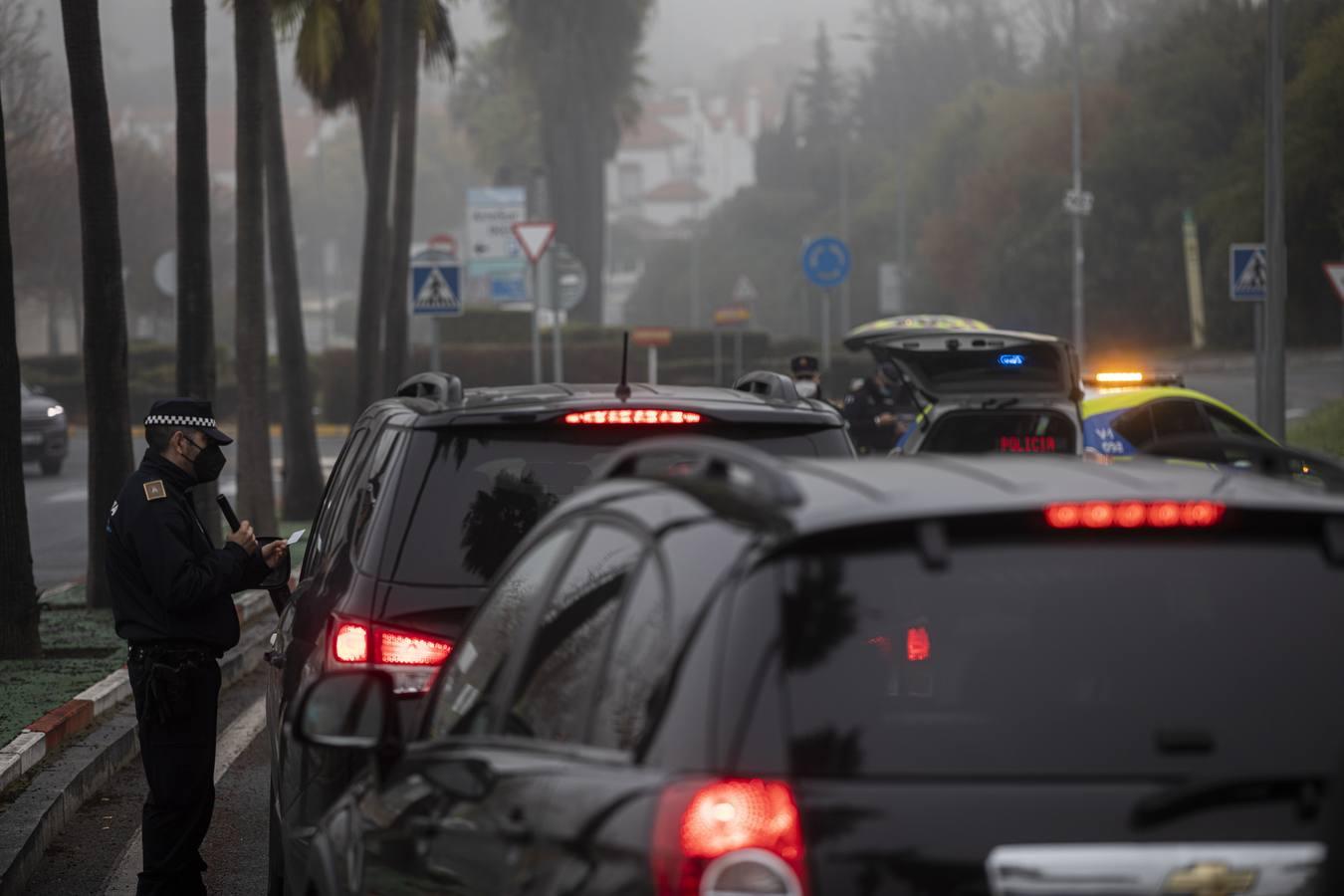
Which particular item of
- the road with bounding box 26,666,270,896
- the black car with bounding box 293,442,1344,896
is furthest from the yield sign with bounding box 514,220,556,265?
the black car with bounding box 293,442,1344,896

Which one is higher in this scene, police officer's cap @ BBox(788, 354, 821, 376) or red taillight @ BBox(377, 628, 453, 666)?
police officer's cap @ BBox(788, 354, 821, 376)

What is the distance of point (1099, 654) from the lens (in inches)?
127

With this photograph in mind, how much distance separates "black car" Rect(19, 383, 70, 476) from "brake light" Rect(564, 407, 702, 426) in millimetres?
31376

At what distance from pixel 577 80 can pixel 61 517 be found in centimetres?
4558

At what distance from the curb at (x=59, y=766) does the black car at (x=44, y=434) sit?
2486 cm

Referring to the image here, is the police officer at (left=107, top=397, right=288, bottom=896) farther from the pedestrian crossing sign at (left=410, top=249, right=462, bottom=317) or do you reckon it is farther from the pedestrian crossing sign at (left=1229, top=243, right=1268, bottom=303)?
the pedestrian crossing sign at (left=1229, top=243, right=1268, bottom=303)

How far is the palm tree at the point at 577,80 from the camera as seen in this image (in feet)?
233

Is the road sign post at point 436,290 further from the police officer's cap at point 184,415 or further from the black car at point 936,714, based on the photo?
the black car at point 936,714

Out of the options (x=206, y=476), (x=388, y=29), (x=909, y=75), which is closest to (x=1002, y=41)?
(x=909, y=75)

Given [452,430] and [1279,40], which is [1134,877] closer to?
[452,430]

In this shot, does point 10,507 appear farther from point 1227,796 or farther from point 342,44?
point 342,44

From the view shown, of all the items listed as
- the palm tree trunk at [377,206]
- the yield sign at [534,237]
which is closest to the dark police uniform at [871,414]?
the yield sign at [534,237]

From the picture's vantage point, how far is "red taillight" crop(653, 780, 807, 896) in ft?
9.15

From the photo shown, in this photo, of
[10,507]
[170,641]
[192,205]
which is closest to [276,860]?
[170,641]
